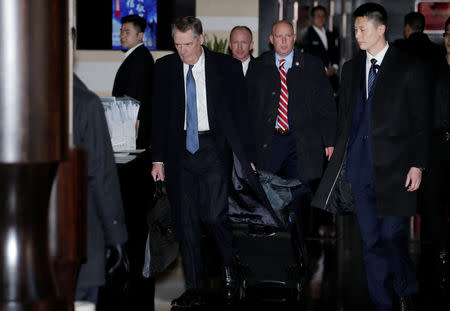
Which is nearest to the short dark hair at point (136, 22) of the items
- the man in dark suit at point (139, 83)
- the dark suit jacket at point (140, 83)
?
the man in dark suit at point (139, 83)

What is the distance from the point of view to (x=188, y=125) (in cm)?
497

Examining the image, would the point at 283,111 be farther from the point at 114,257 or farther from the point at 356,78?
the point at 114,257

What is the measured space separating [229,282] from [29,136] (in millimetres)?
4310

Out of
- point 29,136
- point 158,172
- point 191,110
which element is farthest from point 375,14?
point 29,136

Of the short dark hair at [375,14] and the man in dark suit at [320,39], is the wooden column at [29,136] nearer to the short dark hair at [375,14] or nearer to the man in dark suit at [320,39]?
the short dark hair at [375,14]

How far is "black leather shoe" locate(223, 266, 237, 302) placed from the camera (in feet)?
17.1

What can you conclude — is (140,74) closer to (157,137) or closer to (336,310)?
(157,137)

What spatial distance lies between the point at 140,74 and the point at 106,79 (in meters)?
4.14

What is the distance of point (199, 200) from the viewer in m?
5.13

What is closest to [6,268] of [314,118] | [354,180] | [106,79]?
[354,180]

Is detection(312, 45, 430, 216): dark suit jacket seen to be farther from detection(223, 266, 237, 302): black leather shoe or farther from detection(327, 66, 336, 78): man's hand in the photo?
detection(327, 66, 336, 78): man's hand

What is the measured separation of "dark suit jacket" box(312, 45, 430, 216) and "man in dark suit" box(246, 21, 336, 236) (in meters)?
1.21

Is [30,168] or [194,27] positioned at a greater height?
[194,27]

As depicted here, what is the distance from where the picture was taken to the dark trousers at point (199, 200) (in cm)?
502
